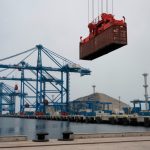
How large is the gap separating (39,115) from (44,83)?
1696 centimetres

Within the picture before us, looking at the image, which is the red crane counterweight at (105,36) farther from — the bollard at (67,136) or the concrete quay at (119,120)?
the concrete quay at (119,120)

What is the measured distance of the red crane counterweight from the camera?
33.5 m

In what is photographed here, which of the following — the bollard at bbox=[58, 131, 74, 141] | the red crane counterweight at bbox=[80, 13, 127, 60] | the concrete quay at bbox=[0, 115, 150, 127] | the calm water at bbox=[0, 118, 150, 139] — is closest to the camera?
the bollard at bbox=[58, 131, 74, 141]

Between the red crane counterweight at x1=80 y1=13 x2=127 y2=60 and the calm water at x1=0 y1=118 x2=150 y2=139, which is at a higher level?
the red crane counterweight at x1=80 y1=13 x2=127 y2=60

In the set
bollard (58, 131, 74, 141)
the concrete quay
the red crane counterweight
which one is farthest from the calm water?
bollard (58, 131, 74, 141)

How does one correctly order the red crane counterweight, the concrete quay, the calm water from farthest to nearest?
the concrete quay → the calm water → the red crane counterweight

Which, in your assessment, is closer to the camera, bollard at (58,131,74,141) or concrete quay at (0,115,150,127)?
bollard at (58,131,74,141)

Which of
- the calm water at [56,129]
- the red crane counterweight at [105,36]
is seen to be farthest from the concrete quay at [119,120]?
the red crane counterweight at [105,36]

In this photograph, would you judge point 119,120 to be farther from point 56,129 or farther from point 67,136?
point 67,136

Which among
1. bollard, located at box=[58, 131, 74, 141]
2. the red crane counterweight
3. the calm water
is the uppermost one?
the red crane counterweight

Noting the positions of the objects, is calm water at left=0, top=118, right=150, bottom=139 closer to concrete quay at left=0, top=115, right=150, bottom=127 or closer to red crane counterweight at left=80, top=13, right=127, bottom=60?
concrete quay at left=0, top=115, right=150, bottom=127

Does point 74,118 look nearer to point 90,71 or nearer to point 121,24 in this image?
point 90,71

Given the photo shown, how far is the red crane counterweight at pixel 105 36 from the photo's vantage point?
33.5m

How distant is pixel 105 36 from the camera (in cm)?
3425
